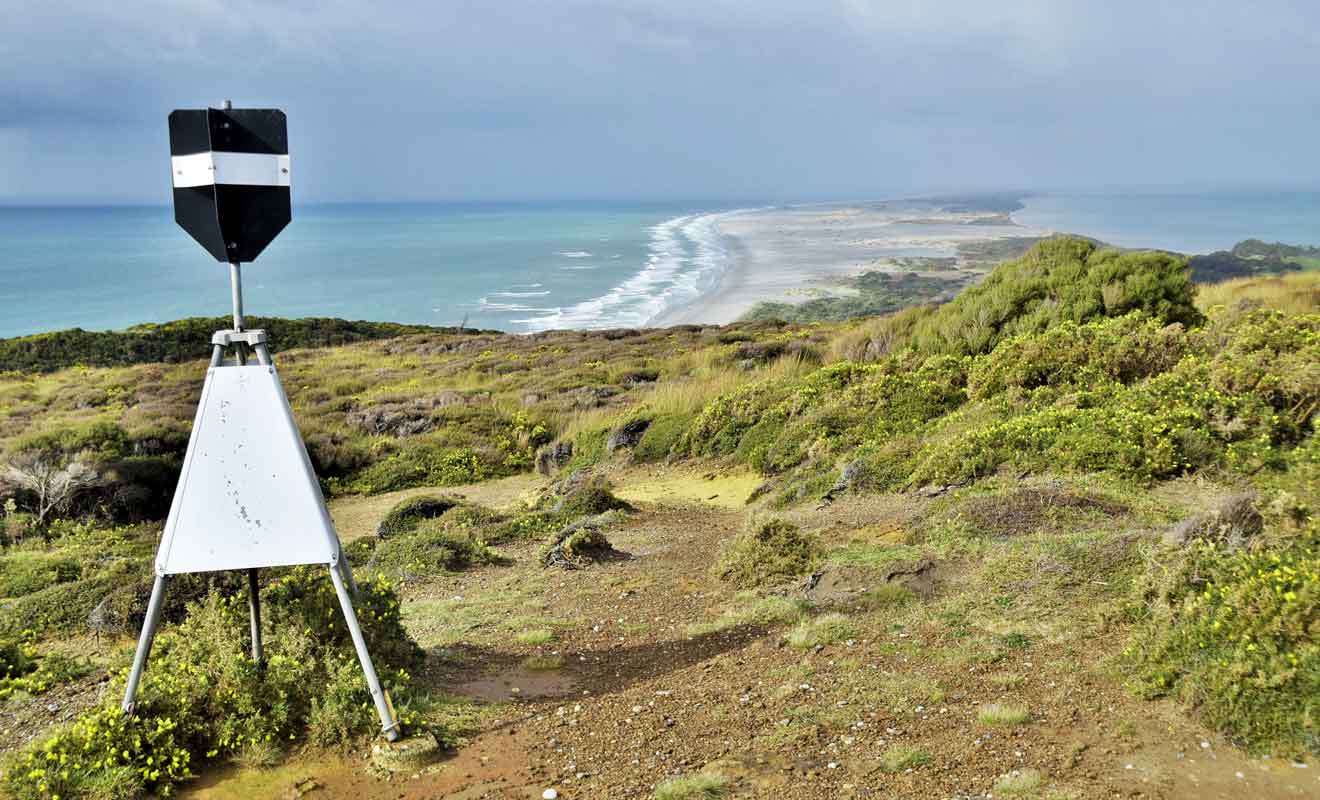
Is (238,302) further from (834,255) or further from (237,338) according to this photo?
(834,255)

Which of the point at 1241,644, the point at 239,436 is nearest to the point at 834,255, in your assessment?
the point at 1241,644

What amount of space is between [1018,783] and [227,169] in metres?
4.34

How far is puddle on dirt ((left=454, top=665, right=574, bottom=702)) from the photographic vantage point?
206 inches

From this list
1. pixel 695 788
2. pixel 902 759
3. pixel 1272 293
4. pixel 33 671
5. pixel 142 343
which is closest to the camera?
pixel 695 788

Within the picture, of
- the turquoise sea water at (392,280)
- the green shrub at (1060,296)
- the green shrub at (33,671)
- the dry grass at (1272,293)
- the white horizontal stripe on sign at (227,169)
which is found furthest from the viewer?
the turquoise sea water at (392,280)

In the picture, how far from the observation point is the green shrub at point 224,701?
4.04 meters

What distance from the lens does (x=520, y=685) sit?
540 cm

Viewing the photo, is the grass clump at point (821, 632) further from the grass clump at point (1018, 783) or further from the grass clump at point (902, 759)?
the grass clump at point (1018, 783)

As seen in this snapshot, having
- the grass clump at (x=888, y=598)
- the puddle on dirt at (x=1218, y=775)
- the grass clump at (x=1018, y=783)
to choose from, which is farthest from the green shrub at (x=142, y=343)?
the puddle on dirt at (x=1218, y=775)

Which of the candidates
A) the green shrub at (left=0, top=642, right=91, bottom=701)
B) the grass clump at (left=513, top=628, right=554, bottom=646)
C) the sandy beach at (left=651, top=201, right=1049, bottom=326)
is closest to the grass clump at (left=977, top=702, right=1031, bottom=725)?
the grass clump at (left=513, top=628, right=554, bottom=646)

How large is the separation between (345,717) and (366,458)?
487 inches

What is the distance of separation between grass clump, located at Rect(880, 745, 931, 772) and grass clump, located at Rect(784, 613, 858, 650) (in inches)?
57.8

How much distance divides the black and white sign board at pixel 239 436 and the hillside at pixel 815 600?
0.55 metres

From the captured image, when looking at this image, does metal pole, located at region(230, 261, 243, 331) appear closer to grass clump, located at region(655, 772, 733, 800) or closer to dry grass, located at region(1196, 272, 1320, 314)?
grass clump, located at region(655, 772, 733, 800)
